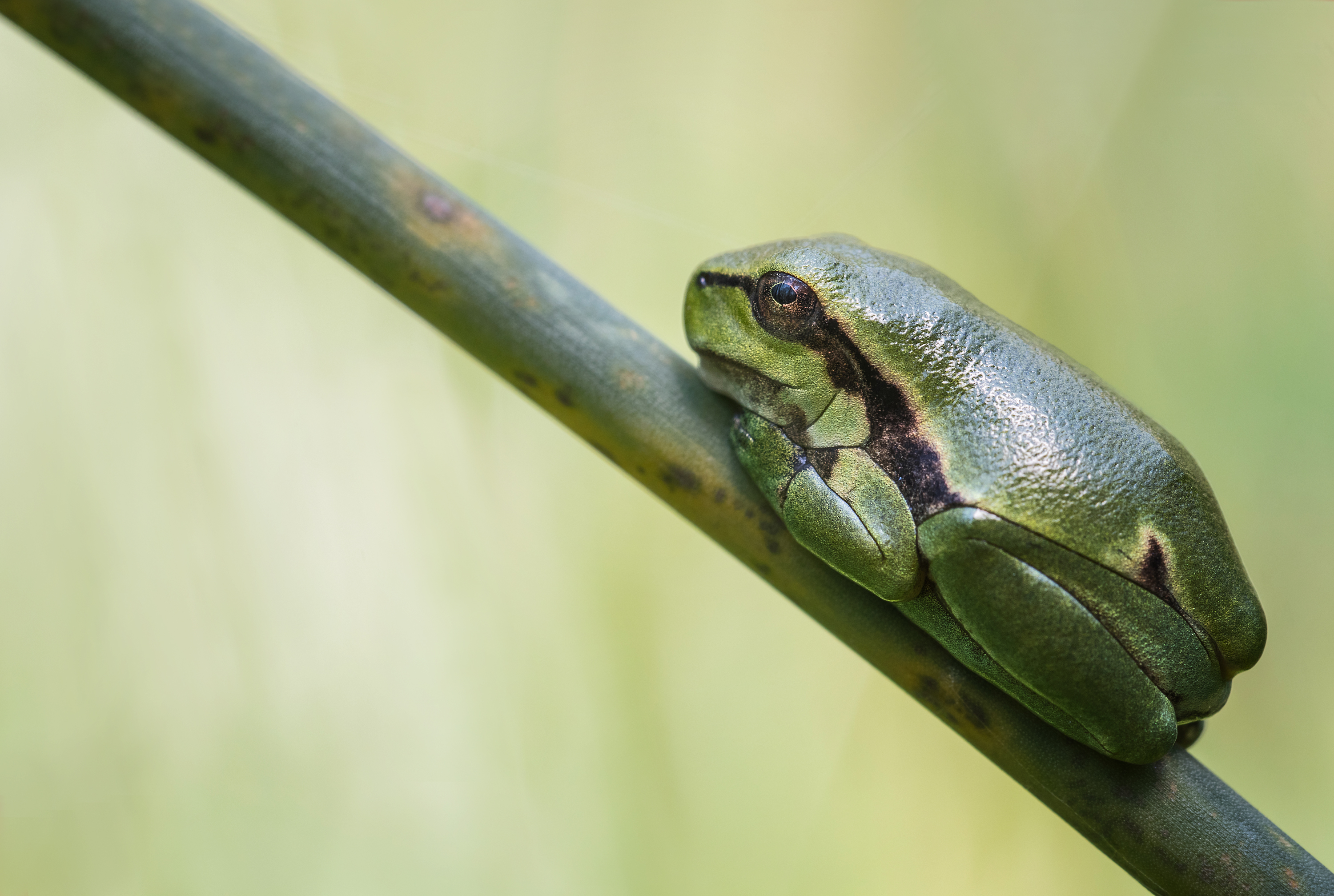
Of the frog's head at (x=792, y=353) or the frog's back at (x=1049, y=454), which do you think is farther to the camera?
the frog's head at (x=792, y=353)

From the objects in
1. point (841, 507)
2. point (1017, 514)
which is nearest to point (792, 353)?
point (841, 507)

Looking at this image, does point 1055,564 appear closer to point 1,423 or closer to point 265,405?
point 265,405

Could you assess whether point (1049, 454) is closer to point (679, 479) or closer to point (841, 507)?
point (841, 507)

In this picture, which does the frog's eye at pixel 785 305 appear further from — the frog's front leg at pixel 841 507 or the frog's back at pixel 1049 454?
the frog's front leg at pixel 841 507

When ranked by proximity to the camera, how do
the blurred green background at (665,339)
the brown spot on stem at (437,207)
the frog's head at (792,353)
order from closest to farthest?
the brown spot on stem at (437,207), the frog's head at (792,353), the blurred green background at (665,339)

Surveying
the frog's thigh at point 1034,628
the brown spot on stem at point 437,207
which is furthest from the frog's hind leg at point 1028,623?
the brown spot on stem at point 437,207

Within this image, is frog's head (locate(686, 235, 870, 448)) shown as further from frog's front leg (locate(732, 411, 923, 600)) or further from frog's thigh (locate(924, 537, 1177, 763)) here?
frog's thigh (locate(924, 537, 1177, 763))
